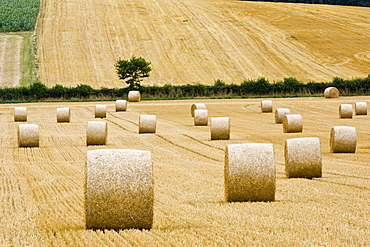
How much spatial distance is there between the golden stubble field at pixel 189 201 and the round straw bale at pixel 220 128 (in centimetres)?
42

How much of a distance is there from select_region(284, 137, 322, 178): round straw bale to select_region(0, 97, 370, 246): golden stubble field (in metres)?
0.22

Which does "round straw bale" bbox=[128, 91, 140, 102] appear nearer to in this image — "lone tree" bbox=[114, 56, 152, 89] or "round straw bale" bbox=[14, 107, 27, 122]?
"lone tree" bbox=[114, 56, 152, 89]

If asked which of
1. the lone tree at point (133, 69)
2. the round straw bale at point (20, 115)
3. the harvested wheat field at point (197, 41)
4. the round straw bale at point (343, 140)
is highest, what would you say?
the harvested wheat field at point (197, 41)

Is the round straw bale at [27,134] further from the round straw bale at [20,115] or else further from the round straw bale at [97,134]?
the round straw bale at [20,115]

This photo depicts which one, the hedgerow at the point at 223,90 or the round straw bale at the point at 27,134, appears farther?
the hedgerow at the point at 223,90

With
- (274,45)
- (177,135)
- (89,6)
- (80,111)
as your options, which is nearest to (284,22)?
(274,45)

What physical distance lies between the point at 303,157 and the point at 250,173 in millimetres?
2818

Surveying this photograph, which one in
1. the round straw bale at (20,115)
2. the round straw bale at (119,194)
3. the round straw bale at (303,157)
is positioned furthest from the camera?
the round straw bale at (20,115)

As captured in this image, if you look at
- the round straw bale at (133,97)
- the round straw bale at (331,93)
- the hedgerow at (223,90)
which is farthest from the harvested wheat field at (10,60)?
the round straw bale at (331,93)

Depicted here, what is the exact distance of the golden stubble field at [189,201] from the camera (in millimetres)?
7977

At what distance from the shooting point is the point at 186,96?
2025 inches

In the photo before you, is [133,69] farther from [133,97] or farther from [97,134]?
[97,134]

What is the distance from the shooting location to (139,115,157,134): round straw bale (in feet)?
80.8

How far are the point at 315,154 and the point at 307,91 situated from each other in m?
40.5
